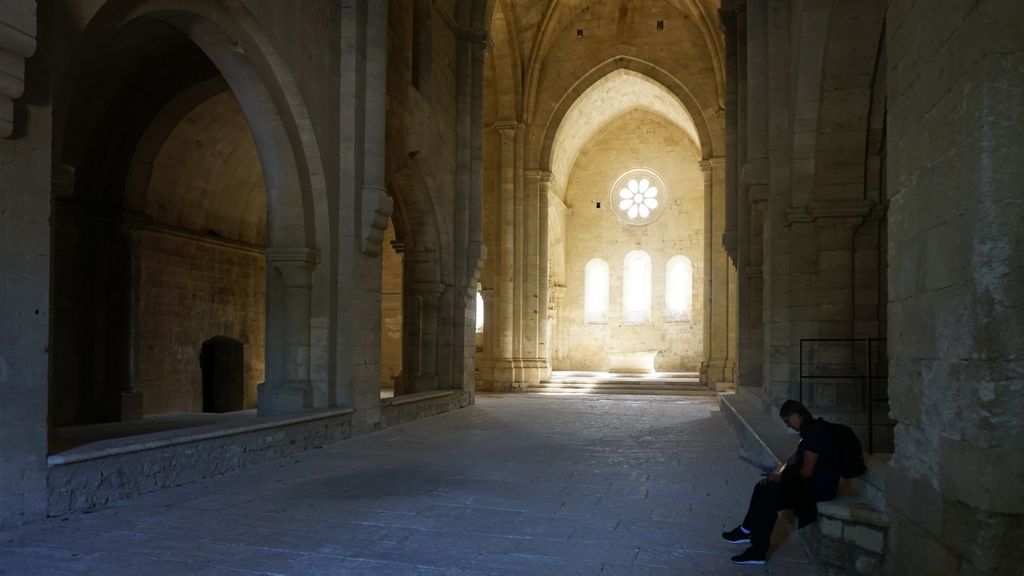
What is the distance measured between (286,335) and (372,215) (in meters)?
2.09

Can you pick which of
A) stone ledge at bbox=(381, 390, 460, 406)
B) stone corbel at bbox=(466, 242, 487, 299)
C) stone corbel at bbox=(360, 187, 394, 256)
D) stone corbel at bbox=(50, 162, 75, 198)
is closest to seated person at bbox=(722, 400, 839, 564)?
stone corbel at bbox=(50, 162, 75, 198)

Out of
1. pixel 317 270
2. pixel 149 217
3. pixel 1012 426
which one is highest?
pixel 149 217

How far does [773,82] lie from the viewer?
36.1 feet

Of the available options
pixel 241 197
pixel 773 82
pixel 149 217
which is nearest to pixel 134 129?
pixel 149 217

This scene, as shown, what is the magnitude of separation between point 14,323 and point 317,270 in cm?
492

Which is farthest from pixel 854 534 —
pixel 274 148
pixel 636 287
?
pixel 636 287

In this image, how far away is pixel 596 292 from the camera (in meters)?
29.7

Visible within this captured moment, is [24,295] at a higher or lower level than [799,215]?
lower

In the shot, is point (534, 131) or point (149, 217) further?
point (534, 131)

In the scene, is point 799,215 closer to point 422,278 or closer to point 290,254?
point 290,254

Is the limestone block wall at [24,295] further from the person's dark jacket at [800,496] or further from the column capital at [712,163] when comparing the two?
the column capital at [712,163]

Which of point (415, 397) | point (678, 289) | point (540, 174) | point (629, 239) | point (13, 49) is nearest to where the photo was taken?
point (13, 49)

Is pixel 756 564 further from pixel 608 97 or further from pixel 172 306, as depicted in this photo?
pixel 608 97

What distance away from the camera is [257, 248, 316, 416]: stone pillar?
33.1ft
